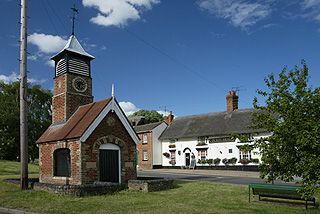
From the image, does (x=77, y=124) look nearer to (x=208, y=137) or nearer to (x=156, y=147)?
(x=208, y=137)

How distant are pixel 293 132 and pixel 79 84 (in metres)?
15.5

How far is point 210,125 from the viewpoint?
134 feet

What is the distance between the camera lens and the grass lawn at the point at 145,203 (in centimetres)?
1144

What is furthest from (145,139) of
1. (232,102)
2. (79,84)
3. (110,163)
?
(110,163)

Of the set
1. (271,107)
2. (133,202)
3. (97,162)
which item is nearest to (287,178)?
→ (271,107)

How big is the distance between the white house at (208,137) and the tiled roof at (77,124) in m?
20.0

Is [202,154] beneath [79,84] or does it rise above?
beneath

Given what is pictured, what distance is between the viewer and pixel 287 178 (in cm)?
893

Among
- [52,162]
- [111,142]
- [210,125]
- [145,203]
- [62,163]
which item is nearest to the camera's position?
[145,203]

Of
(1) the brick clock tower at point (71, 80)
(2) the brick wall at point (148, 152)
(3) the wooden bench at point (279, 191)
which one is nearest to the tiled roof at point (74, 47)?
(1) the brick clock tower at point (71, 80)

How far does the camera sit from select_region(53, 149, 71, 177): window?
60.7 ft

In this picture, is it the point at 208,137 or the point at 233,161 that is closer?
the point at 233,161

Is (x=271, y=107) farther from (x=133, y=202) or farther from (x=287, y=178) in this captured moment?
(x=133, y=202)

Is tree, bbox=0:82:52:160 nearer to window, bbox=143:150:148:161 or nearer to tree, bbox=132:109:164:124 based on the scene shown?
window, bbox=143:150:148:161
